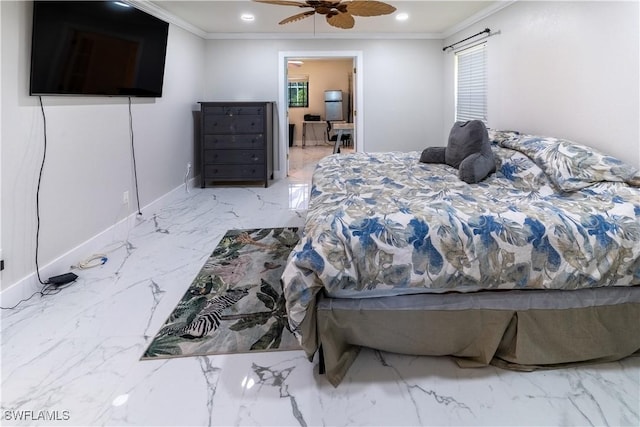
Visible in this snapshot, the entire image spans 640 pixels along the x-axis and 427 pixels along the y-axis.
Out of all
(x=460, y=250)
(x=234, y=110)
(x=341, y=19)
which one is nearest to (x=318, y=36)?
(x=234, y=110)

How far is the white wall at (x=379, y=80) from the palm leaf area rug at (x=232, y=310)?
11.9ft

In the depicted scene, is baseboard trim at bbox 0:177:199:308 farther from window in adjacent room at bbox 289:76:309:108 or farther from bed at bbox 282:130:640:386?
window in adjacent room at bbox 289:76:309:108

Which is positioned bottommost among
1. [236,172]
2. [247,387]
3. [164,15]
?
[247,387]

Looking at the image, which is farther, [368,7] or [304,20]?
[304,20]

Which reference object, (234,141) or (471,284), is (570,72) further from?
(234,141)

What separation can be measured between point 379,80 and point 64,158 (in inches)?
183

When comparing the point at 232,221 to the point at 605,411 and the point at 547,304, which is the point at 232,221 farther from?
the point at 605,411

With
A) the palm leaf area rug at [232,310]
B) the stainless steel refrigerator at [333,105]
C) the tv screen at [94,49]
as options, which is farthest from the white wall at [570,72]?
the stainless steel refrigerator at [333,105]

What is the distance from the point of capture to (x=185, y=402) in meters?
1.59

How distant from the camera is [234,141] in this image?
569 cm

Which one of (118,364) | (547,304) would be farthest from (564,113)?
(118,364)

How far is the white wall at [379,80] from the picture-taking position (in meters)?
6.08

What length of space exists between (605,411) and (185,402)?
162 cm

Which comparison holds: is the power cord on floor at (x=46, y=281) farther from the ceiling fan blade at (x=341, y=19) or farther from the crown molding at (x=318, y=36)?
the crown molding at (x=318, y=36)
